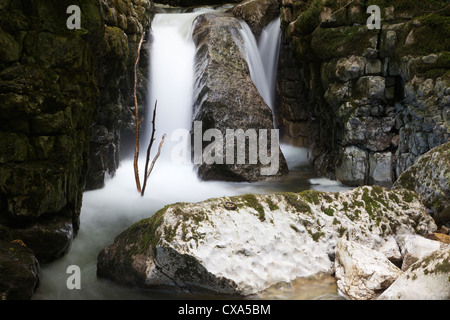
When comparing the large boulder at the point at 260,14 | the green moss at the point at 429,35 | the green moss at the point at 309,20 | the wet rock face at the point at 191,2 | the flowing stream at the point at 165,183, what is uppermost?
the wet rock face at the point at 191,2

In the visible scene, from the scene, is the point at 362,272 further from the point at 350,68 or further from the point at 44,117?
the point at 350,68

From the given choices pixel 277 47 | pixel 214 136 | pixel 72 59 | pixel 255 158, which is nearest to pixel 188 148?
pixel 214 136

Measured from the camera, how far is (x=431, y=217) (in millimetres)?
5133

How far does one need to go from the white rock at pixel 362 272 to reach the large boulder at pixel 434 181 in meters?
1.88

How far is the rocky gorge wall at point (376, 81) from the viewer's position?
302 inches

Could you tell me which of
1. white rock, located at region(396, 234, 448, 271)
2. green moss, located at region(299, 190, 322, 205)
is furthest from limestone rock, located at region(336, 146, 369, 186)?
white rock, located at region(396, 234, 448, 271)

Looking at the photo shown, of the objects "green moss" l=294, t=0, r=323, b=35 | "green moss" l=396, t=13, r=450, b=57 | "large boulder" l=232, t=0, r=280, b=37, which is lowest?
"green moss" l=396, t=13, r=450, b=57

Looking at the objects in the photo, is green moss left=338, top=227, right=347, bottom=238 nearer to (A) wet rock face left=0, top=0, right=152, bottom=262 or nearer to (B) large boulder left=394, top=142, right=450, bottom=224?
(B) large boulder left=394, top=142, right=450, bottom=224

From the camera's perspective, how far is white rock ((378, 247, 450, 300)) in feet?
10.4

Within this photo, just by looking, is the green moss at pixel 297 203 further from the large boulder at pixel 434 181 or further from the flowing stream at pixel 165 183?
the large boulder at pixel 434 181

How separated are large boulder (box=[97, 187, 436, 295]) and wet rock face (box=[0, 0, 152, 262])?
0.97m

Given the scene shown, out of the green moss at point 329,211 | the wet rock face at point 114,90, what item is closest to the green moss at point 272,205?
the green moss at point 329,211

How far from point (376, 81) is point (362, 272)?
20.6 feet

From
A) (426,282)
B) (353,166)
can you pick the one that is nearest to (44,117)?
(426,282)
